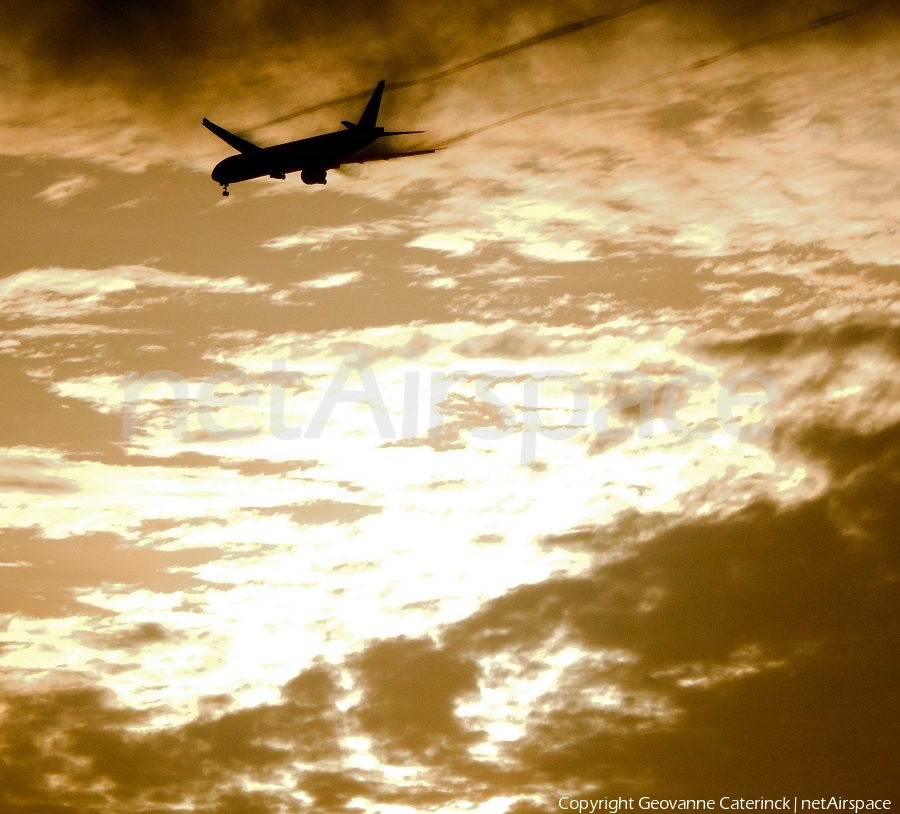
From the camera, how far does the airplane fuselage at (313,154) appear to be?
113 meters

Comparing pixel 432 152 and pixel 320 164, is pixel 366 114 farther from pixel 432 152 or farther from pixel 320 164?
pixel 432 152

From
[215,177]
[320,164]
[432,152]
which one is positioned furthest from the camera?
[215,177]

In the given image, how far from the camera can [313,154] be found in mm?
114188

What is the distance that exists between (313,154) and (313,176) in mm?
2594

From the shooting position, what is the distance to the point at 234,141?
127250 mm

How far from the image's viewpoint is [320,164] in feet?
375

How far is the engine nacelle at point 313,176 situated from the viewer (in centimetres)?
11550

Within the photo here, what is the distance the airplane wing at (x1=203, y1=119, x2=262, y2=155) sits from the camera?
124m

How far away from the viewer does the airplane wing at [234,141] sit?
4872 inches

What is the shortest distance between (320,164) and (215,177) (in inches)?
769

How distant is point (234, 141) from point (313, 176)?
1640 centimetres

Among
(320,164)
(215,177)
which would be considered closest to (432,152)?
(320,164)

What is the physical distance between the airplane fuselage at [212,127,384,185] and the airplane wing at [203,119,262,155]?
1285 millimetres

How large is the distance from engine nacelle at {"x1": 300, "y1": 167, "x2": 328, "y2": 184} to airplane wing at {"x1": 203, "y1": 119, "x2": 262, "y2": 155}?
8.15 metres
